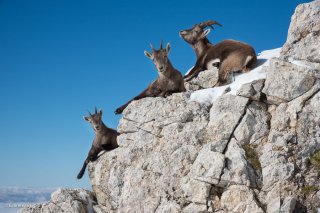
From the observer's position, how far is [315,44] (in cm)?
1548

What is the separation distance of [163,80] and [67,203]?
5929mm

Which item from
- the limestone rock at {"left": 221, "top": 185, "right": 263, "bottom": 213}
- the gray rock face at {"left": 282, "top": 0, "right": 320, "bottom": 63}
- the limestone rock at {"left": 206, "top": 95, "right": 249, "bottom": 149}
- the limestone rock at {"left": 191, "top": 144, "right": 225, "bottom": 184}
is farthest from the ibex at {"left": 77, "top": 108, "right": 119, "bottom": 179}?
the gray rock face at {"left": 282, "top": 0, "right": 320, "bottom": 63}

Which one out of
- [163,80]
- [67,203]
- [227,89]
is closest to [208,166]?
[227,89]

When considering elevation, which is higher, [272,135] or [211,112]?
[211,112]

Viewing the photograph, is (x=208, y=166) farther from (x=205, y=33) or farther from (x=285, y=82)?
(x=205, y=33)

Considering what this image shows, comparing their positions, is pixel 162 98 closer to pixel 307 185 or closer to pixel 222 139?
pixel 222 139

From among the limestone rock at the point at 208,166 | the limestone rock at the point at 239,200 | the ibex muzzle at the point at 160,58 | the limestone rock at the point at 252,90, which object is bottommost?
the limestone rock at the point at 239,200

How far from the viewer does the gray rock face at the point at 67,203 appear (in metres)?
16.7

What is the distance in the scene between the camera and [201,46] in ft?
66.1

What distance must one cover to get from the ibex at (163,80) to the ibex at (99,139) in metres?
1.82

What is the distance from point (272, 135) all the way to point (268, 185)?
156cm

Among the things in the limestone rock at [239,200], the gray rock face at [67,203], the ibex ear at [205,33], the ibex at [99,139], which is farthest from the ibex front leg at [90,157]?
the limestone rock at [239,200]

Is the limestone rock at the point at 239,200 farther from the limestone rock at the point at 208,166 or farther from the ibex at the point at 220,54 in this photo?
the ibex at the point at 220,54

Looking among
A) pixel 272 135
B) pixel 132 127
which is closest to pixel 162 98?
pixel 132 127
